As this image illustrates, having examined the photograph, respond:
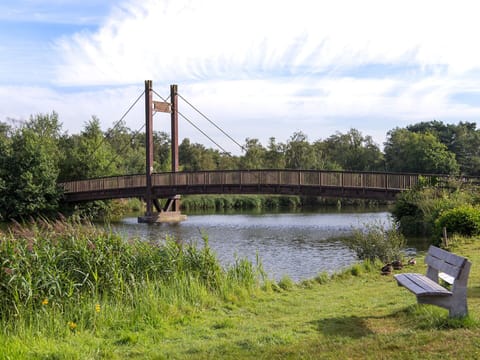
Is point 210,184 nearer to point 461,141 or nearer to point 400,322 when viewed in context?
point 400,322

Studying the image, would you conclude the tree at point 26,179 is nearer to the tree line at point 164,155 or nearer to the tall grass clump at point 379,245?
the tree line at point 164,155

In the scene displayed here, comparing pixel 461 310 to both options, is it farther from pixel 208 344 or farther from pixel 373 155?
pixel 373 155

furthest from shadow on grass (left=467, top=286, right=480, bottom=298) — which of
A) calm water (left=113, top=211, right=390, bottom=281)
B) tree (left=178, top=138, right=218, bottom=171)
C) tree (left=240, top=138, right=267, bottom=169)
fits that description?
tree (left=178, top=138, right=218, bottom=171)

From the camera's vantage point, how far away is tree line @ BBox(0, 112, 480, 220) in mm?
36250

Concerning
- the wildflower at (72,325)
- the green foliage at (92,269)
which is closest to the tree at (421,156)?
the green foliage at (92,269)

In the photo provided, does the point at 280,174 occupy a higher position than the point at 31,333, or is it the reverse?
the point at 280,174

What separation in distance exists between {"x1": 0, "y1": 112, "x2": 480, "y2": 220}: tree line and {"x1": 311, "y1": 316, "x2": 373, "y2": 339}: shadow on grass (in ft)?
104

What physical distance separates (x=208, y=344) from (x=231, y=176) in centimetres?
2616

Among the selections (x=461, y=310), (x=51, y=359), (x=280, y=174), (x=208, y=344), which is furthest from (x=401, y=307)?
(x=280, y=174)

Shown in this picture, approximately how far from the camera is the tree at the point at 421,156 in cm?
5181

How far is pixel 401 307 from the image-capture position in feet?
22.8

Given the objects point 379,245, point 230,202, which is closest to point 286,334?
point 379,245

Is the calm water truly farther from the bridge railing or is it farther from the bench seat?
the bench seat

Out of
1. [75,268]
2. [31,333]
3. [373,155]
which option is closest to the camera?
[31,333]
